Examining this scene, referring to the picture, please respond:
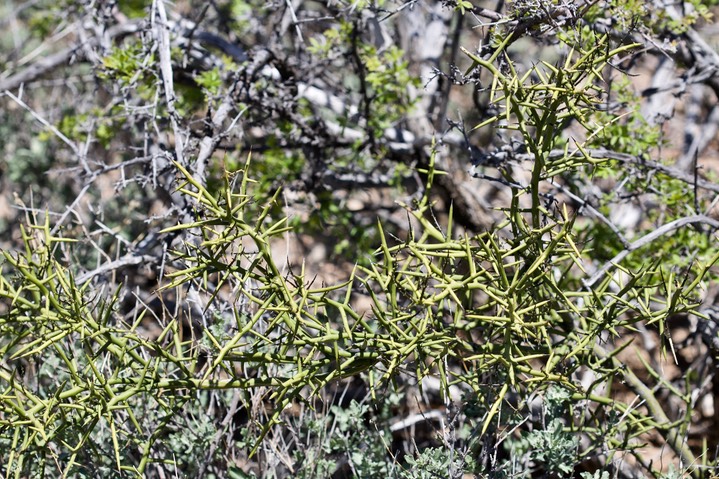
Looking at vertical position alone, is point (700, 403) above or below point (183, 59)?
below

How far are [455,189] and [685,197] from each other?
952 mm

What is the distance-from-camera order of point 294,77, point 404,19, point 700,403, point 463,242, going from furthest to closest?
1. point 404,19
2. point 700,403
3. point 294,77
4. point 463,242

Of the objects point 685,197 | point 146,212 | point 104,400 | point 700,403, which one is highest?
point 104,400

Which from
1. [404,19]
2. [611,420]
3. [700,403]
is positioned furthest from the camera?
[404,19]

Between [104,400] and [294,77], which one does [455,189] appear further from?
[104,400]

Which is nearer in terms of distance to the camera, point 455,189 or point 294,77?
point 294,77

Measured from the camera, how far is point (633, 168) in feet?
8.41

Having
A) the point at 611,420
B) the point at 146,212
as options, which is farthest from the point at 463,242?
the point at 146,212

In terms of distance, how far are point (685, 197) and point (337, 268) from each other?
77.7 inches

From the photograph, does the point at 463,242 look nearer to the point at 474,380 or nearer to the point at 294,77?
the point at 474,380

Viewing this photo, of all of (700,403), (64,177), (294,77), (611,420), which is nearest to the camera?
(611,420)

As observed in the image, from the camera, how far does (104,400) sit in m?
1.63

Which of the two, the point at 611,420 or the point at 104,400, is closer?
the point at 104,400

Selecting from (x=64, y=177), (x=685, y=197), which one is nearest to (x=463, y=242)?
(x=685, y=197)
